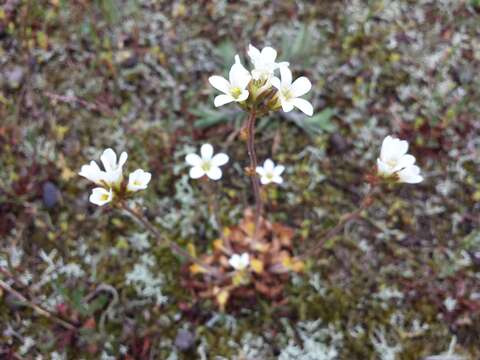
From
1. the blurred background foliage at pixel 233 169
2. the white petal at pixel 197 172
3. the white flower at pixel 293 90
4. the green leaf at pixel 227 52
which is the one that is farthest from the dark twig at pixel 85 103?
the white flower at pixel 293 90

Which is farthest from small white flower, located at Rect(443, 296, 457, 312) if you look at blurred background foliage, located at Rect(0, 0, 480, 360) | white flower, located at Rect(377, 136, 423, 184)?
white flower, located at Rect(377, 136, 423, 184)

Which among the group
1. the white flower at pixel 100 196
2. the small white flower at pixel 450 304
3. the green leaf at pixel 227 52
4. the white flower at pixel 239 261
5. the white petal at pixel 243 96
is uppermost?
the green leaf at pixel 227 52

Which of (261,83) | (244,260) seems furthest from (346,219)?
(261,83)

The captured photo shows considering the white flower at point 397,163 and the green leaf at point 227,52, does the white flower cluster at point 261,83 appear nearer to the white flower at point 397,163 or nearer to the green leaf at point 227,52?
the white flower at point 397,163

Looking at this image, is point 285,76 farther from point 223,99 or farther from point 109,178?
point 109,178

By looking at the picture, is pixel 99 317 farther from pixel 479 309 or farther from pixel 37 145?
pixel 479 309

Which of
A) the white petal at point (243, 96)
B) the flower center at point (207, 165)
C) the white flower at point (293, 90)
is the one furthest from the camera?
the flower center at point (207, 165)
